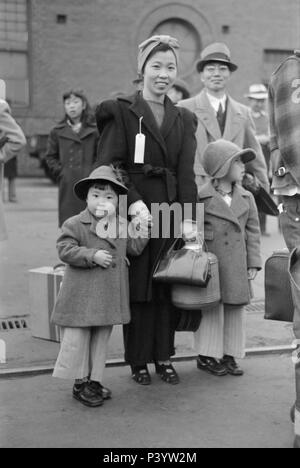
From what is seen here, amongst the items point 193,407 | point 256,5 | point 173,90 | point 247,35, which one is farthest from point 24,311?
point 247,35

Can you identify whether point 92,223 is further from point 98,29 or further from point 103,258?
point 98,29

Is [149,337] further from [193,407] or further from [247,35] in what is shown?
[247,35]

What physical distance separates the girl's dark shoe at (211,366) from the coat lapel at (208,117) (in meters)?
1.56

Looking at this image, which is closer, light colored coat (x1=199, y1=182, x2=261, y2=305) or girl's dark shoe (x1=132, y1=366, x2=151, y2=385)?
girl's dark shoe (x1=132, y1=366, x2=151, y2=385)

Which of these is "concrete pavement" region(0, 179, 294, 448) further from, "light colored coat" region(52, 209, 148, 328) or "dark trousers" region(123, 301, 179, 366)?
"light colored coat" region(52, 209, 148, 328)

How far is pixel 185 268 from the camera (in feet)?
11.9

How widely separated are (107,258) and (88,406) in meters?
0.82

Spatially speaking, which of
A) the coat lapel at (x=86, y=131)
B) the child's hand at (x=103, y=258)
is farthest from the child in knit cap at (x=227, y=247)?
the coat lapel at (x=86, y=131)

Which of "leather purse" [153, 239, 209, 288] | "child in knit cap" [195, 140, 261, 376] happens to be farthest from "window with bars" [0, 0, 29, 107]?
"leather purse" [153, 239, 209, 288]

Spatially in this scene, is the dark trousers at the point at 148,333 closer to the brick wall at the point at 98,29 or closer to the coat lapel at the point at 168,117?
the coat lapel at the point at 168,117

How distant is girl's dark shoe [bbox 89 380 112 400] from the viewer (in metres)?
3.60

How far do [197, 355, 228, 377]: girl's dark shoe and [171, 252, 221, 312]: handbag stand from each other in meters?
0.49

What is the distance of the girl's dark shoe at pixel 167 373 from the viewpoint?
389 cm

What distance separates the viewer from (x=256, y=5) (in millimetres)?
5812
